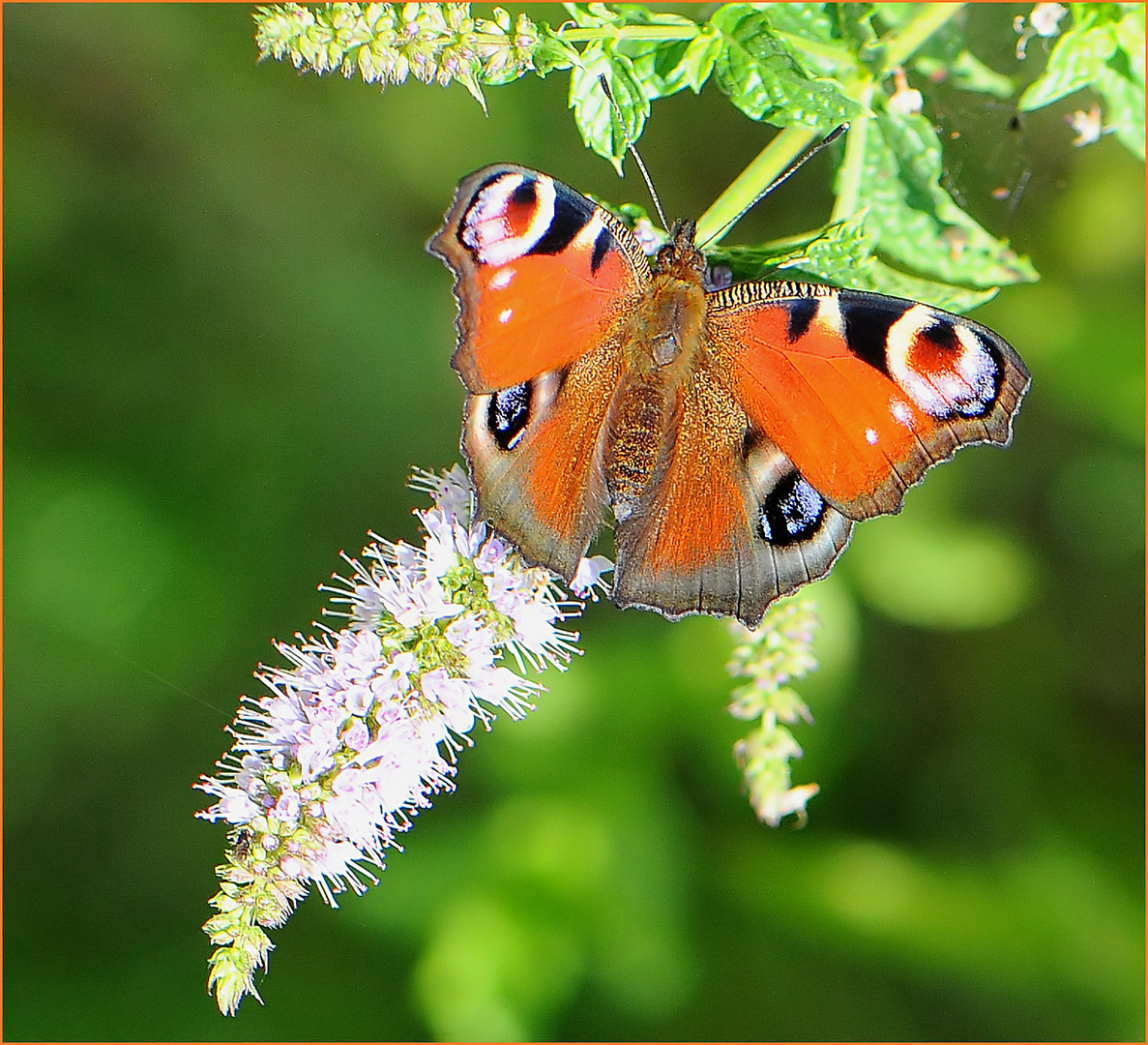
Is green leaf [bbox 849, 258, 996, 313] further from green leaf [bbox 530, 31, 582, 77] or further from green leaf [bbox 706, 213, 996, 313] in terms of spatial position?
green leaf [bbox 530, 31, 582, 77]

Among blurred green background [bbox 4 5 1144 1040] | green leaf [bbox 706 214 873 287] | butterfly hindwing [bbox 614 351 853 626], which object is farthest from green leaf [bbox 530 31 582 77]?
blurred green background [bbox 4 5 1144 1040]

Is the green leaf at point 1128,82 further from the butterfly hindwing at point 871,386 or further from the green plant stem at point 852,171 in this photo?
the butterfly hindwing at point 871,386

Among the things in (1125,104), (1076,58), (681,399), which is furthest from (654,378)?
(1125,104)

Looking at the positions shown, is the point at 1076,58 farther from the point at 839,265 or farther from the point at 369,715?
the point at 369,715

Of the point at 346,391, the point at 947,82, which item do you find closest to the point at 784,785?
the point at 947,82

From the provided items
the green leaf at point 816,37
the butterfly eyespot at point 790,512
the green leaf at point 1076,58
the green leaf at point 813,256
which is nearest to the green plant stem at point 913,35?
the green leaf at point 816,37

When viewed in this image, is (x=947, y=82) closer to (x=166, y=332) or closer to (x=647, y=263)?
(x=647, y=263)
